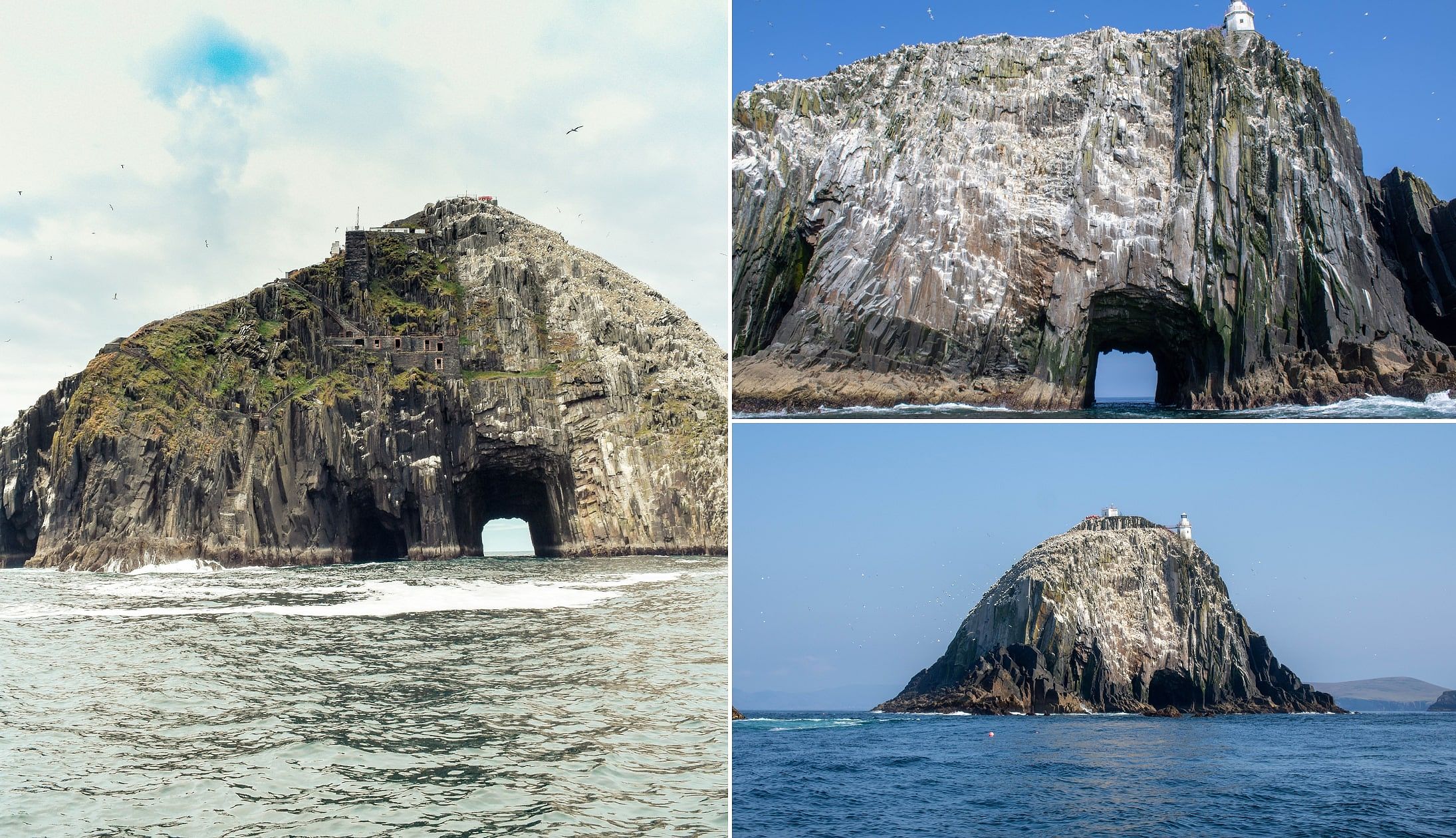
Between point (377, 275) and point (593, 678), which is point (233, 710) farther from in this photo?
point (377, 275)

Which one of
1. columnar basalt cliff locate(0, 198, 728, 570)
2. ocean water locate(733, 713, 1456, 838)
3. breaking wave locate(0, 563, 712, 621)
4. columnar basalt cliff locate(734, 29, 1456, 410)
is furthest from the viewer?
columnar basalt cliff locate(0, 198, 728, 570)

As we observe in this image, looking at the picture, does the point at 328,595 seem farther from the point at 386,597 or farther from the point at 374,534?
the point at 374,534

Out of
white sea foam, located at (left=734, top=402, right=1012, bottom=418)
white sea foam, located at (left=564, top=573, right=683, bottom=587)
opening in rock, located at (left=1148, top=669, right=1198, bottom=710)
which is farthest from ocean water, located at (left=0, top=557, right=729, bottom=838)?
opening in rock, located at (left=1148, top=669, right=1198, bottom=710)

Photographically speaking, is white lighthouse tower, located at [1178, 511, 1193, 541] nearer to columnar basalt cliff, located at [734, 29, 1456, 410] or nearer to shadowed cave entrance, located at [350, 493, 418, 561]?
columnar basalt cliff, located at [734, 29, 1456, 410]

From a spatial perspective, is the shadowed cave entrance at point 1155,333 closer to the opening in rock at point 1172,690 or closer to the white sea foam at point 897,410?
the white sea foam at point 897,410

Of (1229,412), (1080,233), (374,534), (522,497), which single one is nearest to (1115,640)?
(1229,412)

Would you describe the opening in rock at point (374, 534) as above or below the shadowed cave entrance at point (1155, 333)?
below

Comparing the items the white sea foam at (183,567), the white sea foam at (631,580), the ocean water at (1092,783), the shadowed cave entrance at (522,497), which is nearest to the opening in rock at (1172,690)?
the ocean water at (1092,783)
